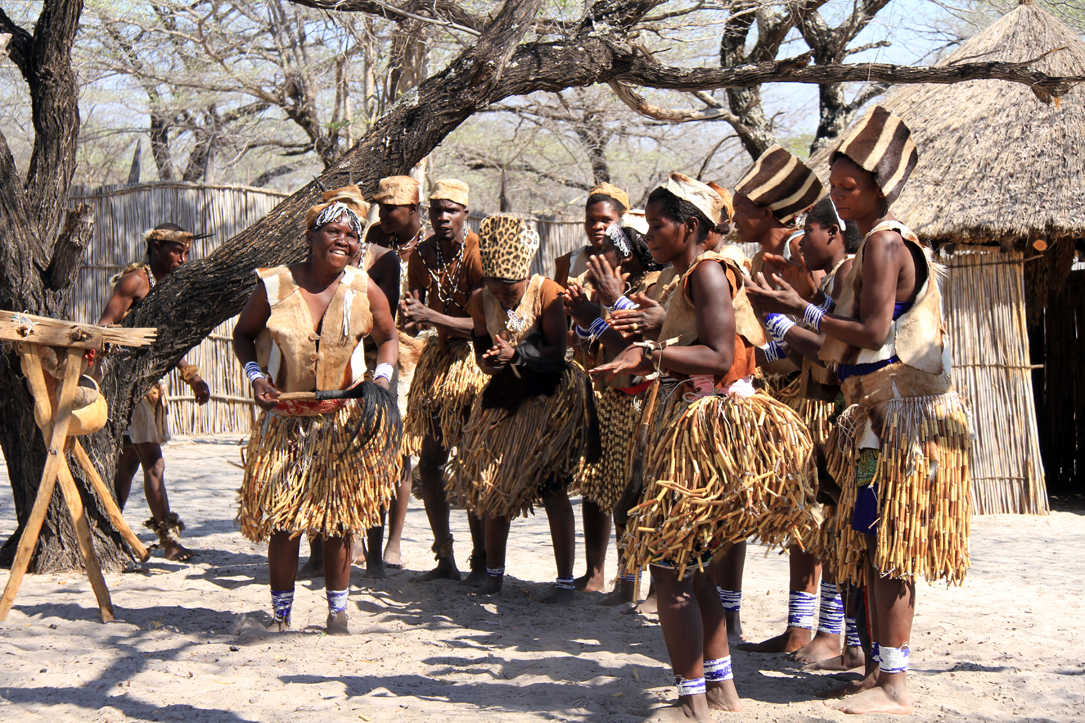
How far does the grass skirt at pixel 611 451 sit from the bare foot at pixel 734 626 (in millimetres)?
699

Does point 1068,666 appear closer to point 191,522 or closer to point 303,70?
point 191,522

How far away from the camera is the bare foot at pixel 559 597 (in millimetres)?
4605

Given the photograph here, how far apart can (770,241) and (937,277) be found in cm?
79

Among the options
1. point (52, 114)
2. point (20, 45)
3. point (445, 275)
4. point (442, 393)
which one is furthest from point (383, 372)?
point (20, 45)

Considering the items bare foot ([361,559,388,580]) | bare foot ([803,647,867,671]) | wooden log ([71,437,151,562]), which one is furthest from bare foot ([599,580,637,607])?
wooden log ([71,437,151,562])

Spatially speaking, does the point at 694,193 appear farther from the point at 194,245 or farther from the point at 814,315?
the point at 194,245

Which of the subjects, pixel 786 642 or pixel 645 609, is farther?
pixel 645 609

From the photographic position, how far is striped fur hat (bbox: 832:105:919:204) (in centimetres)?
300

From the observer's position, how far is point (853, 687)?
321 cm

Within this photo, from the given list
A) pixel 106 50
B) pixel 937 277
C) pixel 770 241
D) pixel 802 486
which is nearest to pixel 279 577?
pixel 802 486

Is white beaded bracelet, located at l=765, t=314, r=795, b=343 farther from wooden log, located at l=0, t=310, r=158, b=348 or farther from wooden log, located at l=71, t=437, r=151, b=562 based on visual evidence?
wooden log, located at l=71, t=437, r=151, b=562

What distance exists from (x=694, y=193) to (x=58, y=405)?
8.89ft

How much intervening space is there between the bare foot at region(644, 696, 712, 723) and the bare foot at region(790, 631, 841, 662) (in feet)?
2.95

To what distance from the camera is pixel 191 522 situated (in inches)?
257
